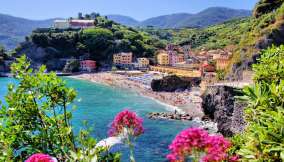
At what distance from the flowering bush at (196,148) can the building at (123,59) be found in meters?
97.7

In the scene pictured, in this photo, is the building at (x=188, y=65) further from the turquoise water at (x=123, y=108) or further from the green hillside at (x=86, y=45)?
the turquoise water at (x=123, y=108)

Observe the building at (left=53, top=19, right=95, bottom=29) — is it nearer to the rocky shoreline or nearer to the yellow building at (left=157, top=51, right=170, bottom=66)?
the yellow building at (left=157, top=51, right=170, bottom=66)

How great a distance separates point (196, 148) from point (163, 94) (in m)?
60.9

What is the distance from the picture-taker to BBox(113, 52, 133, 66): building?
101 metres

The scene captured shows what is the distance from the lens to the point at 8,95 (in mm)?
5117

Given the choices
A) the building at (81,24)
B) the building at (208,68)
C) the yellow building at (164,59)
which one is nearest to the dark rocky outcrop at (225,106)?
the building at (208,68)

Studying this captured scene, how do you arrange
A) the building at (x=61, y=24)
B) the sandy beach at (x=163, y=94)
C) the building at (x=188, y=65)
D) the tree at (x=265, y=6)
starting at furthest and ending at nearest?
the building at (x=61, y=24), the building at (x=188, y=65), the tree at (x=265, y=6), the sandy beach at (x=163, y=94)

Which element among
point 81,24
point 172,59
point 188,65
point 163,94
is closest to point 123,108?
point 163,94

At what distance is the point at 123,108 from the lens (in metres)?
53.5

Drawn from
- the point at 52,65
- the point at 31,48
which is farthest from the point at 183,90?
the point at 31,48

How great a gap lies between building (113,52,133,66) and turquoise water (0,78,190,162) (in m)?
18.0

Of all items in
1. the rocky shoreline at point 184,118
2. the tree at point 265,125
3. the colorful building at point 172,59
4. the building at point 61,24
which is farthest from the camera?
the building at point 61,24

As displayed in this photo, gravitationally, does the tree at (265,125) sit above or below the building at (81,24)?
below

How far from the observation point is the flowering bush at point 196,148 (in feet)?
11.4
